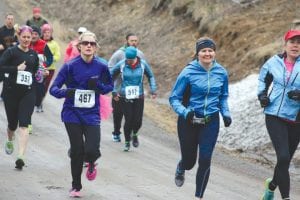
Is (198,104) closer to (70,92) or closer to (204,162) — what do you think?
(204,162)

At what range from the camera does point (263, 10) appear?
2264 cm

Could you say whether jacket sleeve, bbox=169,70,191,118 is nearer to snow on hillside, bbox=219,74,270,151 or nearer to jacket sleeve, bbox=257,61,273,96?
jacket sleeve, bbox=257,61,273,96

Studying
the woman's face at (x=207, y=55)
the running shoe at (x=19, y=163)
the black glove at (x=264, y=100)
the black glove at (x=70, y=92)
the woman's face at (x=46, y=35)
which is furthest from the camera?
the woman's face at (x=46, y=35)

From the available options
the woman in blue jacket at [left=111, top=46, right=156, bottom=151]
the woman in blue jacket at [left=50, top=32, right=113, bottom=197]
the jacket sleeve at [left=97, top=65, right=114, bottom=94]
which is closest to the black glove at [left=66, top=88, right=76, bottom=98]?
the woman in blue jacket at [left=50, top=32, right=113, bottom=197]

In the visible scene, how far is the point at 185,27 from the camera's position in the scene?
1013 inches

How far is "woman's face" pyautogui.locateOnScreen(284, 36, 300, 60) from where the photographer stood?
320 inches

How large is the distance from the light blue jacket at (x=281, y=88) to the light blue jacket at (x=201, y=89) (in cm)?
56

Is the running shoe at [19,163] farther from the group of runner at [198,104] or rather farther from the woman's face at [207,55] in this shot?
the woman's face at [207,55]

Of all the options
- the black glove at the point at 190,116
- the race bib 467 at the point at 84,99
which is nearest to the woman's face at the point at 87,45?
the race bib 467 at the point at 84,99

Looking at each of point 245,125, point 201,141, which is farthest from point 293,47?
point 245,125

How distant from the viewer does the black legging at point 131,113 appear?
12.9 metres

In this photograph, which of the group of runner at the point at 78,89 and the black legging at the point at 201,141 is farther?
the group of runner at the point at 78,89

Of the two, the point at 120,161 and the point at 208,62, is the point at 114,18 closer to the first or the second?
the point at 120,161

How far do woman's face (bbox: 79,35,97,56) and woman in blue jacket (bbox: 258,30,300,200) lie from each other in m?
2.00
